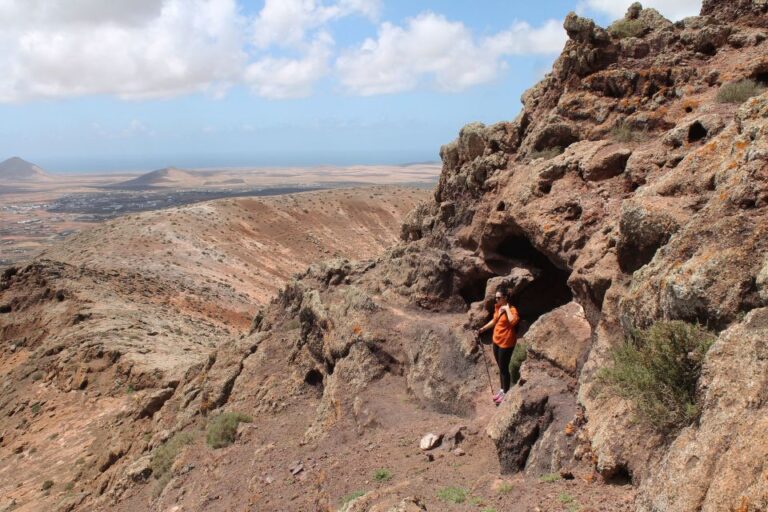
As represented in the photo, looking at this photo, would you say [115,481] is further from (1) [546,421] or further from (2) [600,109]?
(2) [600,109]

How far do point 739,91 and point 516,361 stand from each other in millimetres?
5762

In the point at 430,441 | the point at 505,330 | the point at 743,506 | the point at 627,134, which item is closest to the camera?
the point at 743,506

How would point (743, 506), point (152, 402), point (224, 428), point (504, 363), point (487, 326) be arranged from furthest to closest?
point (152, 402)
point (224, 428)
point (487, 326)
point (504, 363)
point (743, 506)

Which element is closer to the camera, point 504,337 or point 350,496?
point 350,496

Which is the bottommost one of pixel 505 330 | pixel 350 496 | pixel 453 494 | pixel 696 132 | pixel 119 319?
pixel 119 319

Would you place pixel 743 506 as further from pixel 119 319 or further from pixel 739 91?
pixel 119 319

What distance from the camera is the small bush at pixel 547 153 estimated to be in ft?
39.1

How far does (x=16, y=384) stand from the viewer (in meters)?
22.2

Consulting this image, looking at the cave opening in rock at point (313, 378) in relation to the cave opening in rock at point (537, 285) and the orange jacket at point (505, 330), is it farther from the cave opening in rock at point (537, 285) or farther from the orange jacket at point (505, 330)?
the orange jacket at point (505, 330)

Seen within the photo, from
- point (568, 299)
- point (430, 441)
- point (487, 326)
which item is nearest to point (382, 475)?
point (430, 441)

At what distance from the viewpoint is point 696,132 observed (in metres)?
9.05

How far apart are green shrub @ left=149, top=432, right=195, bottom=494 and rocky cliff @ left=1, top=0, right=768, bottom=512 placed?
32cm

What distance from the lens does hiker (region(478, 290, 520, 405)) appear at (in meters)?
9.79

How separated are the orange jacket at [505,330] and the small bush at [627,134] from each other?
4006mm
